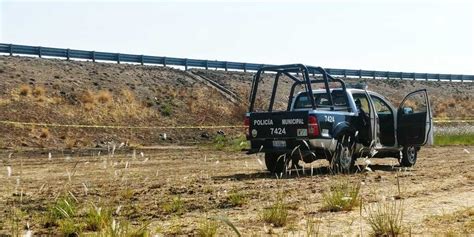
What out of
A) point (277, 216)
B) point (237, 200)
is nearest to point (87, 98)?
point (237, 200)

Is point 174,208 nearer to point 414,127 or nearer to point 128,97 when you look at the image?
point 414,127

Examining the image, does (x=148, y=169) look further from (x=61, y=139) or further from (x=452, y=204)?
(x=61, y=139)

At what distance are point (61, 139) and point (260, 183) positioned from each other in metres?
18.0

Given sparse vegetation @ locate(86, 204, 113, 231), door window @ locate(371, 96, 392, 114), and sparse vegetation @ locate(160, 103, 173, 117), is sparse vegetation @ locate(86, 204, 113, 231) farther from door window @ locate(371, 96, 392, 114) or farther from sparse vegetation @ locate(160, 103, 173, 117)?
sparse vegetation @ locate(160, 103, 173, 117)

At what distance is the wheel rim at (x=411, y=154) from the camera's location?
13109 mm

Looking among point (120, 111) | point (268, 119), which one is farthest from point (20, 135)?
point (268, 119)

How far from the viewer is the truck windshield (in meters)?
12.3

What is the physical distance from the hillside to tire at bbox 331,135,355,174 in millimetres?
16420

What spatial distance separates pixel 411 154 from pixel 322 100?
103 inches

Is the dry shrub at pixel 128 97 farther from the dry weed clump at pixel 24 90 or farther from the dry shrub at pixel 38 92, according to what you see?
the dry weed clump at pixel 24 90

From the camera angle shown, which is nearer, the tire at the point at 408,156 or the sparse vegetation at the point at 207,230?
the sparse vegetation at the point at 207,230

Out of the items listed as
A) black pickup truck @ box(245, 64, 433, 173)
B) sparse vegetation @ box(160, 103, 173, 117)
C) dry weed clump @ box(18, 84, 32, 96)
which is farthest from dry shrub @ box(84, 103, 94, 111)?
black pickup truck @ box(245, 64, 433, 173)

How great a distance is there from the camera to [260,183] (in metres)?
9.83

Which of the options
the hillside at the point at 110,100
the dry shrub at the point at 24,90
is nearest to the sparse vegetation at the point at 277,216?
the hillside at the point at 110,100
